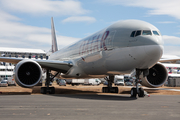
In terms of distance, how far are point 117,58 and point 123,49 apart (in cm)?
77

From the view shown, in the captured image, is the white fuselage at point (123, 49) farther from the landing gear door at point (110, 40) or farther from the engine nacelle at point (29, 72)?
the engine nacelle at point (29, 72)

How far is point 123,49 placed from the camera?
13.8 meters

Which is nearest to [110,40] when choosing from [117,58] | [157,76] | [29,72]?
[117,58]

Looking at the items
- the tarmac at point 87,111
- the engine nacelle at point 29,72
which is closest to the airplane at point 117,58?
the engine nacelle at point 29,72

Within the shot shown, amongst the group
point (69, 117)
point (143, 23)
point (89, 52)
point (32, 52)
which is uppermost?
point (32, 52)

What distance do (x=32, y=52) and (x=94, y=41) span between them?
318ft

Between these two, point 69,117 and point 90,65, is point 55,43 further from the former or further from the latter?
point 69,117

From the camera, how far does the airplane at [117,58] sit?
13.2 metres

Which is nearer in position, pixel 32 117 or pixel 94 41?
pixel 32 117

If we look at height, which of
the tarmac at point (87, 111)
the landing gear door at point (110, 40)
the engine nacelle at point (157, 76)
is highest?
the landing gear door at point (110, 40)

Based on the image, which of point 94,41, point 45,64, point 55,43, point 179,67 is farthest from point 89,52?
point 179,67

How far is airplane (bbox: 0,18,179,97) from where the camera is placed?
13.2m

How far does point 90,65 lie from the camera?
17.5 meters

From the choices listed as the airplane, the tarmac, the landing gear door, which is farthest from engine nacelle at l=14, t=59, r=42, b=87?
the tarmac
